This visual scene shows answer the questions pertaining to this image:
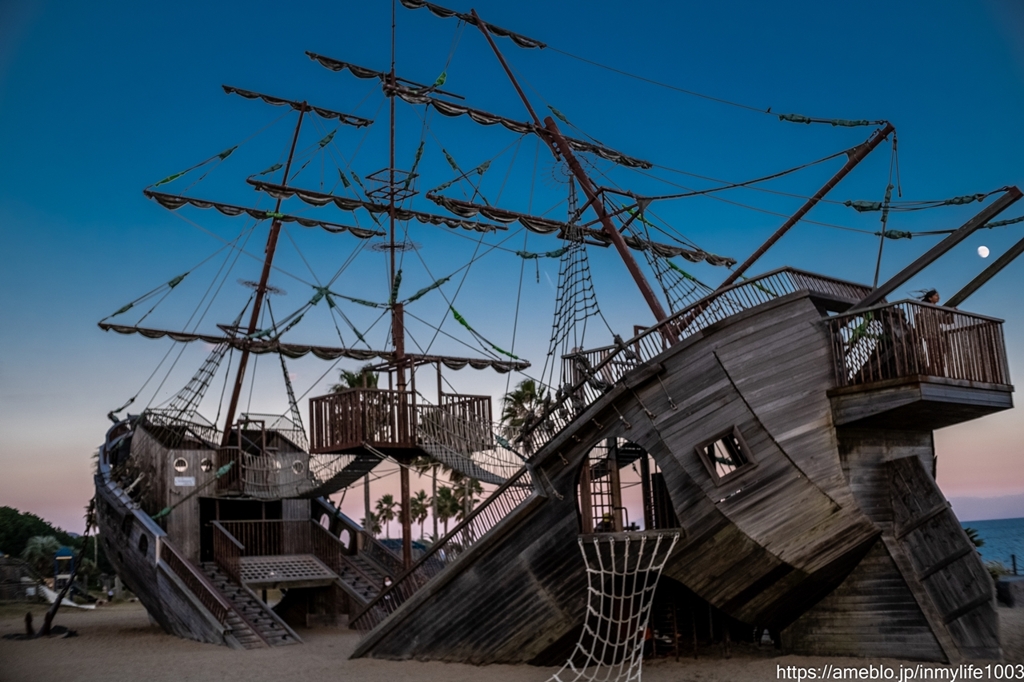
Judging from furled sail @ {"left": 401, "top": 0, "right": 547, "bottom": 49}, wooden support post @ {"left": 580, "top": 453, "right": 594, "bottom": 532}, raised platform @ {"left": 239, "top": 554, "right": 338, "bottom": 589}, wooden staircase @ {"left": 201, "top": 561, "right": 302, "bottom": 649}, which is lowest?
wooden staircase @ {"left": 201, "top": 561, "right": 302, "bottom": 649}

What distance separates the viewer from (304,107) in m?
29.3

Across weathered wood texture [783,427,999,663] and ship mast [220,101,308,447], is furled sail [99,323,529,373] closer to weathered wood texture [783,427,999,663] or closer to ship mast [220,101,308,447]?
ship mast [220,101,308,447]

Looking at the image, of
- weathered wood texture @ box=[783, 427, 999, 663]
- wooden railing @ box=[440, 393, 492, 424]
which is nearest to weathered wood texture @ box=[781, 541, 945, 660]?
weathered wood texture @ box=[783, 427, 999, 663]

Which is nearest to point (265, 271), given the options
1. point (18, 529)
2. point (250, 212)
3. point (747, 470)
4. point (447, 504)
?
point (250, 212)

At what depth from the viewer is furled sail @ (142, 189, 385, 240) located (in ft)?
86.5

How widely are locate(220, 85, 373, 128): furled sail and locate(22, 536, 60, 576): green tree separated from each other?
88.4 ft

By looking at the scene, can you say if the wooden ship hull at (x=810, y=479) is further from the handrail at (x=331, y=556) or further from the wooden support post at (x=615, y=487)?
the handrail at (x=331, y=556)

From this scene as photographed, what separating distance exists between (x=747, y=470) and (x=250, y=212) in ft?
65.1

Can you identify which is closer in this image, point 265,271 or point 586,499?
point 586,499

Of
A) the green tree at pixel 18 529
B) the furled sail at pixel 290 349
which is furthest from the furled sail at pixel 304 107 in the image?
the green tree at pixel 18 529

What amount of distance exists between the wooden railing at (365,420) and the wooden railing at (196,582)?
156 inches

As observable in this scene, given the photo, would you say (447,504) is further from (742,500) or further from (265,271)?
(742,500)

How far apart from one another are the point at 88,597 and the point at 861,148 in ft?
113

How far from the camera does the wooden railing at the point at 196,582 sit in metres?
20.4
